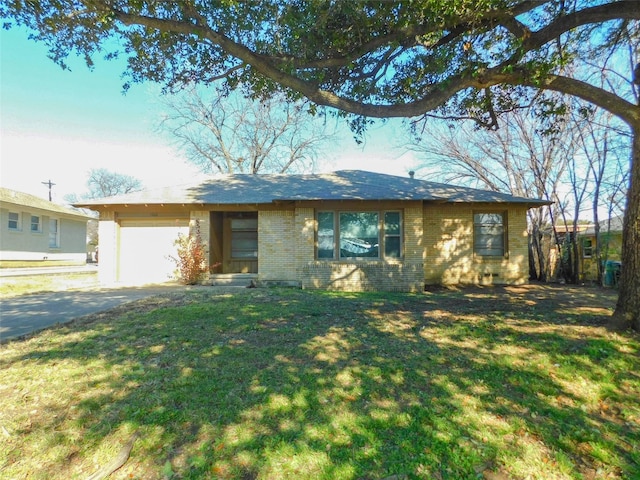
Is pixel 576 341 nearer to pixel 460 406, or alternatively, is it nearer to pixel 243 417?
pixel 460 406

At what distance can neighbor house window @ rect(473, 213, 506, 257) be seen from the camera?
12555 millimetres

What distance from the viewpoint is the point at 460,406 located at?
10.4 ft

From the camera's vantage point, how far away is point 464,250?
1244 centimetres

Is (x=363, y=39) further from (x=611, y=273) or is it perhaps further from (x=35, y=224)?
(x=35, y=224)

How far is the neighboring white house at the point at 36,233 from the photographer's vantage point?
685 inches

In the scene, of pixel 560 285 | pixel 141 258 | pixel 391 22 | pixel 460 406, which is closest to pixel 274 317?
pixel 460 406

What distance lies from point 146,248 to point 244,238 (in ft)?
11.7

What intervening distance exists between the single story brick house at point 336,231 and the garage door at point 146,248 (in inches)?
1.4

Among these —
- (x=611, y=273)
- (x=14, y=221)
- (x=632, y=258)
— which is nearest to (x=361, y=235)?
(x=632, y=258)

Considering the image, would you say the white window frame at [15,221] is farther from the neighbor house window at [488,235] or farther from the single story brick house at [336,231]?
the neighbor house window at [488,235]

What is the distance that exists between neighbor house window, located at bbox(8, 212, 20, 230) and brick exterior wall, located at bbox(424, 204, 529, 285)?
20.4 metres

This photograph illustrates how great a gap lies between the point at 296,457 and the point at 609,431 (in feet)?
8.59

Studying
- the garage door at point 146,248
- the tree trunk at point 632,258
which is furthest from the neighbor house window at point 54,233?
the tree trunk at point 632,258

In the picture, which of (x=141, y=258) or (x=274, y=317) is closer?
(x=274, y=317)
